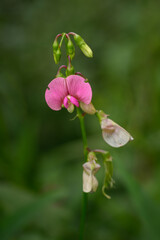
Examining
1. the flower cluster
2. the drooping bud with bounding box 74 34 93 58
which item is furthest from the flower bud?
the drooping bud with bounding box 74 34 93 58

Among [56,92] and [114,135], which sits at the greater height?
[56,92]

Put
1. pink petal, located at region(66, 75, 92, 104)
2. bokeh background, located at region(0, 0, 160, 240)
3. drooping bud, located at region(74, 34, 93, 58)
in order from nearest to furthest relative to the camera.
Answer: pink petal, located at region(66, 75, 92, 104)
drooping bud, located at region(74, 34, 93, 58)
bokeh background, located at region(0, 0, 160, 240)

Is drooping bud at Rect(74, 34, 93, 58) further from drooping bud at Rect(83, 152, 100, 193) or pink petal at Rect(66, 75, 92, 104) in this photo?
drooping bud at Rect(83, 152, 100, 193)

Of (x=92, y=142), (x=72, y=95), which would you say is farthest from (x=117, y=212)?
(x=72, y=95)

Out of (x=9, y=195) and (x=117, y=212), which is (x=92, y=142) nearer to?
(x=117, y=212)

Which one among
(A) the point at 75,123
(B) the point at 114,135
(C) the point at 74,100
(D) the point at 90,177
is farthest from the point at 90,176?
(A) the point at 75,123

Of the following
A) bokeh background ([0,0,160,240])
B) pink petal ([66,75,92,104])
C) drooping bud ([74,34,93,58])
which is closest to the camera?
pink petal ([66,75,92,104])

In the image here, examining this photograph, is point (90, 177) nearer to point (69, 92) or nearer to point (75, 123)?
point (69, 92)
